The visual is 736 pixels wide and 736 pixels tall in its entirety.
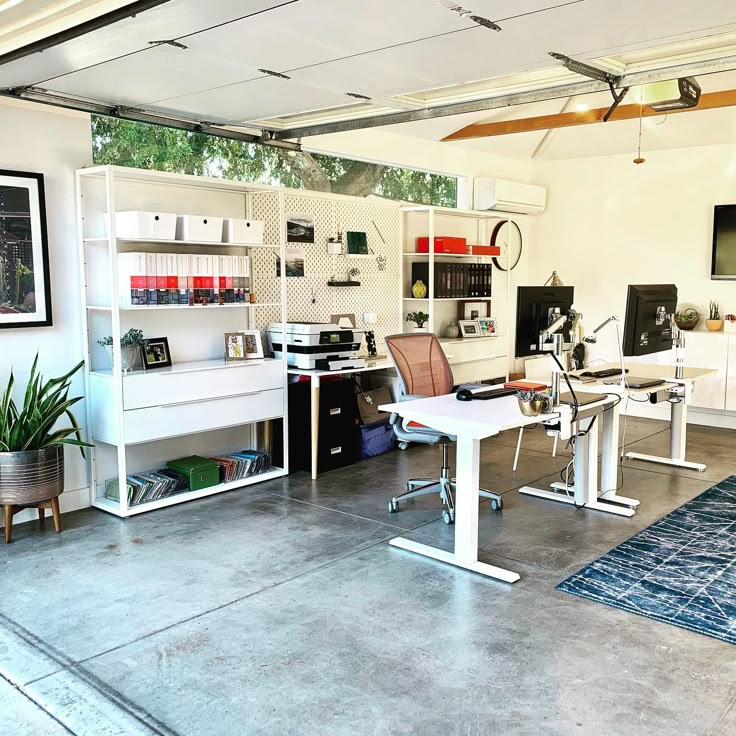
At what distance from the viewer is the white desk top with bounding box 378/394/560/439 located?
3.58m

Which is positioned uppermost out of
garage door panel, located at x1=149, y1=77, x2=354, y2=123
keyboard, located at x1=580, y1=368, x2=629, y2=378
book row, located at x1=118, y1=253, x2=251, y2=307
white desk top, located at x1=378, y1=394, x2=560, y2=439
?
garage door panel, located at x1=149, y1=77, x2=354, y2=123

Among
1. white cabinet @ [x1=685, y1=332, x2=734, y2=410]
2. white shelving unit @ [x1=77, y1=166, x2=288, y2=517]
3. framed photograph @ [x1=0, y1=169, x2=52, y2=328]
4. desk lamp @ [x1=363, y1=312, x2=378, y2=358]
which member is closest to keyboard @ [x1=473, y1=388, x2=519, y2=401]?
white shelving unit @ [x1=77, y1=166, x2=288, y2=517]

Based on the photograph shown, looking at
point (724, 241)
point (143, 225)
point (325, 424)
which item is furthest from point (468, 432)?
point (724, 241)

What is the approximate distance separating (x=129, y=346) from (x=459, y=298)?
3409mm

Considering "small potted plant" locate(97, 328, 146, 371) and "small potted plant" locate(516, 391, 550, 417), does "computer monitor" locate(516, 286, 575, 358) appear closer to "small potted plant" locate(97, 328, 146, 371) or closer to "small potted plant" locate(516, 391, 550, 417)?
"small potted plant" locate(516, 391, 550, 417)

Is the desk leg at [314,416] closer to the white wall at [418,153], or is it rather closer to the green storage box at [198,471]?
the green storage box at [198,471]

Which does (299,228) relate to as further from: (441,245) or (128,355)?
(128,355)

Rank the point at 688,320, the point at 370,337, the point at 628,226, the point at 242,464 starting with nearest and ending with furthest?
the point at 242,464
the point at 370,337
the point at 688,320
the point at 628,226

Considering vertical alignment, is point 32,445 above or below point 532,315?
below

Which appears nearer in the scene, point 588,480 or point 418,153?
point 588,480

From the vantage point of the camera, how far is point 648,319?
15.1 ft

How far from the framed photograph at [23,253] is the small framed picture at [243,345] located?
1.22 metres

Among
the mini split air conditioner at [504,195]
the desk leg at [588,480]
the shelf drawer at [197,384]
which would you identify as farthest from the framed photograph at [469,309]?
the desk leg at [588,480]

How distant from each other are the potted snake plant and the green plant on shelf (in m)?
0.34
